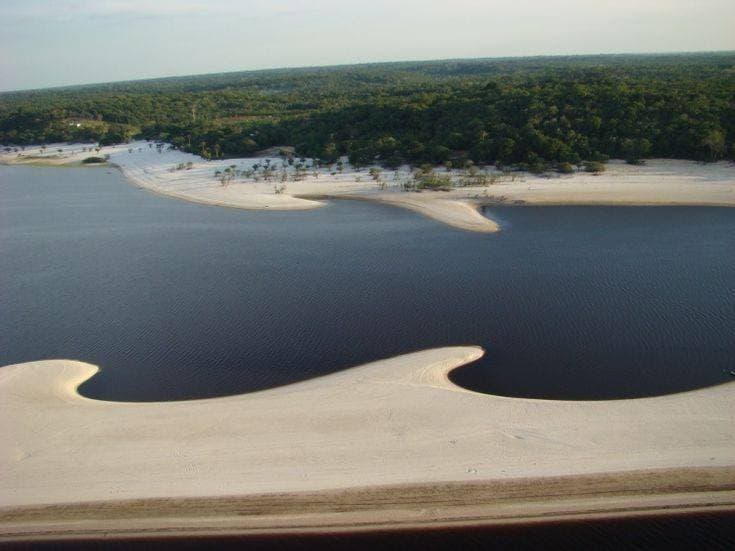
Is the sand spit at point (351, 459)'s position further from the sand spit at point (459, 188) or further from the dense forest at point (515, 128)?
the dense forest at point (515, 128)

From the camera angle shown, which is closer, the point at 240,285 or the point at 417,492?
the point at 417,492

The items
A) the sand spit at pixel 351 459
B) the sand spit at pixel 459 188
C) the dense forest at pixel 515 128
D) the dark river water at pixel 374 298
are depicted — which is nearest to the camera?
the sand spit at pixel 351 459

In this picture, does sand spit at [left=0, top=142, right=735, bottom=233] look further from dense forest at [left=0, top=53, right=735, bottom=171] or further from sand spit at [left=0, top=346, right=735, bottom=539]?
sand spit at [left=0, top=346, right=735, bottom=539]

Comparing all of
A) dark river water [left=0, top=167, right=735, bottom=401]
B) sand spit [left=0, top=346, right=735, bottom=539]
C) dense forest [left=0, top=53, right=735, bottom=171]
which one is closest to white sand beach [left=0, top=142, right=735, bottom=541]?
sand spit [left=0, top=346, right=735, bottom=539]

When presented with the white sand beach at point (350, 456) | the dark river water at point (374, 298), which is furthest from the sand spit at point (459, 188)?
the white sand beach at point (350, 456)

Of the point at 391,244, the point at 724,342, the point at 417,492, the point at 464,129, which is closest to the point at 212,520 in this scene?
the point at 417,492

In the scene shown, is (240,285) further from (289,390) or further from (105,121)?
(105,121)
